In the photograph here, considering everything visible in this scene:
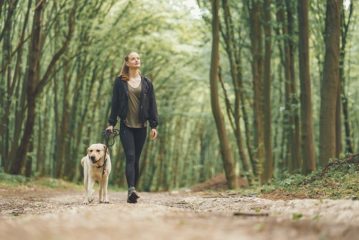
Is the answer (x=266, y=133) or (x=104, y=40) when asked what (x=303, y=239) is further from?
(x=104, y=40)

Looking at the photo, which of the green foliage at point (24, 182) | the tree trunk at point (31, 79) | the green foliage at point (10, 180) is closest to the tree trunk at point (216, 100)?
the tree trunk at point (31, 79)

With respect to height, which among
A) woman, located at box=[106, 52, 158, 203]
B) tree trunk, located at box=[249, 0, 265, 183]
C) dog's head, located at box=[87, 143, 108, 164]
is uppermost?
tree trunk, located at box=[249, 0, 265, 183]

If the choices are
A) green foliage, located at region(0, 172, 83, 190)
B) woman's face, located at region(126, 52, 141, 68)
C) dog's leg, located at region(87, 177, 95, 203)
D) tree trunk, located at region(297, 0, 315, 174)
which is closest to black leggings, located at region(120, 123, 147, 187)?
dog's leg, located at region(87, 177, 95, 203)

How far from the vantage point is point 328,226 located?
5.02m

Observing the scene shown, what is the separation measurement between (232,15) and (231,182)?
8987 mm

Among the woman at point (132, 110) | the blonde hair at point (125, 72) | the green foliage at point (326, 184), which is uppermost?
the blonde hair at point (125, 72)

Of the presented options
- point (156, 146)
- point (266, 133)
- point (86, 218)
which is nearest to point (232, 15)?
point (266, 133)

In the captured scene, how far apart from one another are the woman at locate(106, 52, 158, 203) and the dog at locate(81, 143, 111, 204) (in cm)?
39

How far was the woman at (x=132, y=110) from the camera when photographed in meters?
9.91

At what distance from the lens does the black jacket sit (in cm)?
999

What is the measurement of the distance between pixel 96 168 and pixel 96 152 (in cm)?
40

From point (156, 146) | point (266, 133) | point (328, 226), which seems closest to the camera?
point (328, 226)

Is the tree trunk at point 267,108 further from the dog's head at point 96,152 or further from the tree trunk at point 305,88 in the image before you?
the dog's head at point 96,152

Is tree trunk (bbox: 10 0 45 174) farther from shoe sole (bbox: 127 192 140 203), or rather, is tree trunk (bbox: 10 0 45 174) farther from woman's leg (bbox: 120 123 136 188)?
shoe sole (bbox: 127 192 140 203)
